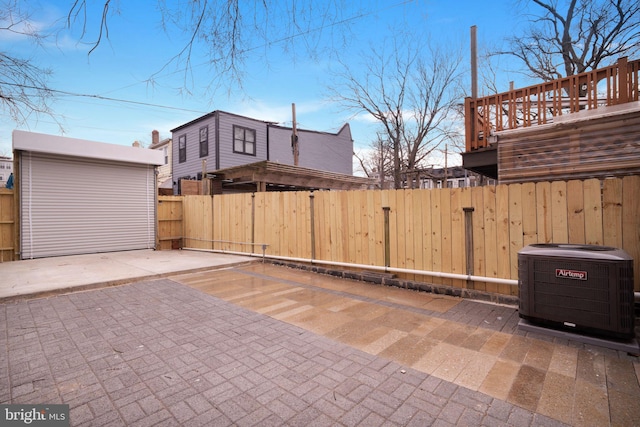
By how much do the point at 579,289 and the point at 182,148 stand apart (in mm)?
18611

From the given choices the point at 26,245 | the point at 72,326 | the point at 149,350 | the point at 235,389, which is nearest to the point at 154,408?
the point at 235,389

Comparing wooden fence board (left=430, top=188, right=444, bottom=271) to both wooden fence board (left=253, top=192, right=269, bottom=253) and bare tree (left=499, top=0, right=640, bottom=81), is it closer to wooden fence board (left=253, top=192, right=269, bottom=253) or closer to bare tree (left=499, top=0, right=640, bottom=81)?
wooden fence board (left=253, top=192, right=269, bottom=253)

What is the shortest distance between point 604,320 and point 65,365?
5.06m

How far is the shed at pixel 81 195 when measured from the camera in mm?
8352

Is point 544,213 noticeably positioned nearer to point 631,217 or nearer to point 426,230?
point 631,217

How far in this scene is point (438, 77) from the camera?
49.8 ft

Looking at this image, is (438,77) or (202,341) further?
(438,77)

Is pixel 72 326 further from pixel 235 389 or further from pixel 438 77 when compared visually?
pixel 438 77

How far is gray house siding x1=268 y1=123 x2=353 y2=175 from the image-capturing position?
18.4m

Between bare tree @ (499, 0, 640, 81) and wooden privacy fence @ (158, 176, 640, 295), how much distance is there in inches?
439

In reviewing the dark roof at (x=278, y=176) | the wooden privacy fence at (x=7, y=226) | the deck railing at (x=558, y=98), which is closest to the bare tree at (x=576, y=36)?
the deck railing at (x=558, y=98)

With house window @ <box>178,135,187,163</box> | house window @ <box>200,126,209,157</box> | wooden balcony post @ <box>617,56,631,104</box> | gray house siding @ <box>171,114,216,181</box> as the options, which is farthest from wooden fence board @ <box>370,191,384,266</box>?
house window @ <box>178,135,187,163</box>

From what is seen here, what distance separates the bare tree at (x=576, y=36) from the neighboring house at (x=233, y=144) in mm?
11627

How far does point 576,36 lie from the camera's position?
12789 mm
